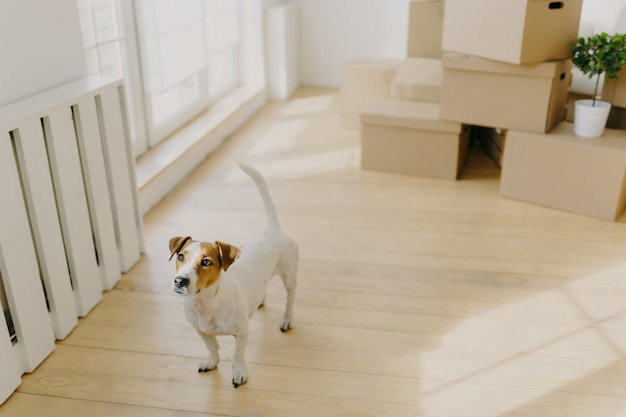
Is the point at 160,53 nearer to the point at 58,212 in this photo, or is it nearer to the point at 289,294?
the point at 58,212

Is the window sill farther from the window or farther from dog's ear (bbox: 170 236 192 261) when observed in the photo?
dog's ear (bbox: 170 236 192 261)

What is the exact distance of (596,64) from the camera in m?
2.40

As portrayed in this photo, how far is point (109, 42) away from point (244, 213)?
92 cm

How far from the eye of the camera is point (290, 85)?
14.7 ft

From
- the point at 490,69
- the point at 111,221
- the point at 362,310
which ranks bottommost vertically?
the point at 362,310

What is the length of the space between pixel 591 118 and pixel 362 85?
148 cm

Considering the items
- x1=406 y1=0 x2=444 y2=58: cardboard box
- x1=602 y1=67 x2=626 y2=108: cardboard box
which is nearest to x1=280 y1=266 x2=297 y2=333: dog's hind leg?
x1=602 y1=67 x2=626 y2=108: cardboard box

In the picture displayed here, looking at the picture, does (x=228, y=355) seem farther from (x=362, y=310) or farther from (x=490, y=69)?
(x=490, y=69)

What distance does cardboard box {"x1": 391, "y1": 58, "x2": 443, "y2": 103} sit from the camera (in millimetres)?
3100

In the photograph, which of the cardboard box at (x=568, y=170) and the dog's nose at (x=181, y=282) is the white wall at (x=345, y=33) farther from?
the dog's nose at (x=181, y=282)

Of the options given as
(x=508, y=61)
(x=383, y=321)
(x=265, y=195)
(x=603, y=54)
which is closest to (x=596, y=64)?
(x=603, y=54)

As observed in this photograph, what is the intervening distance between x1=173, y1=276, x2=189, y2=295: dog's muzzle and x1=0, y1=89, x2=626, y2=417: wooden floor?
0.38 meters

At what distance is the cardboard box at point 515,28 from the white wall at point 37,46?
61.9 inches

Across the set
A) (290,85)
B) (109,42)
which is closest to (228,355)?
(109,42)
